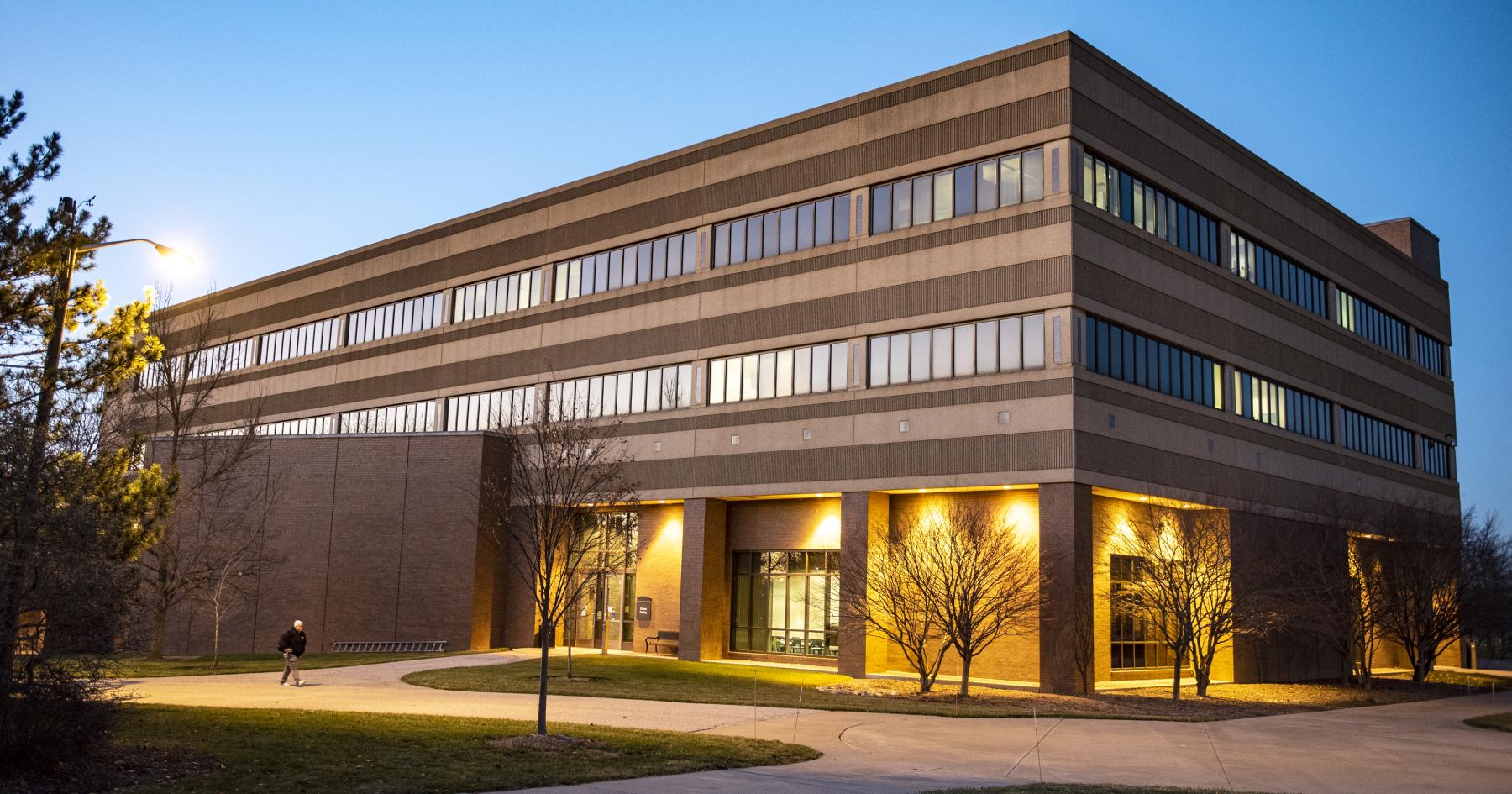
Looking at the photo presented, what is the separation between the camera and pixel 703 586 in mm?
41656

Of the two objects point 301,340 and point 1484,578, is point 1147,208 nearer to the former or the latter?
point 1484,578

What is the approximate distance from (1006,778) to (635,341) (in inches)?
1213

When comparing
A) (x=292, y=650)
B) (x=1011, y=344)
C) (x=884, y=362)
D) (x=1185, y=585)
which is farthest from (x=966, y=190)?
(x=292, y=650)

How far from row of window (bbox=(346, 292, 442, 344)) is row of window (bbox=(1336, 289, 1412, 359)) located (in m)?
38.4

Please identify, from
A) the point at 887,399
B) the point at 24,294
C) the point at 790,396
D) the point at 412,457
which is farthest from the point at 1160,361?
the point at 24,294

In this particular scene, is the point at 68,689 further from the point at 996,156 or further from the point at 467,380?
the point at 467,380

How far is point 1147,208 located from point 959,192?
607cm

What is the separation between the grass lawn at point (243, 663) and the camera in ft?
106

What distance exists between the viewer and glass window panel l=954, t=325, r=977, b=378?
3572 centimetres

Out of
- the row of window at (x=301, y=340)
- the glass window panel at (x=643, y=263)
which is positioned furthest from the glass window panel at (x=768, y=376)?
the row of window at (x=301, y=340)

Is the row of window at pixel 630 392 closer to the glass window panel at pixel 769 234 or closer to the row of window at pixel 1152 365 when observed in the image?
the glass window panel at pixel 769 234

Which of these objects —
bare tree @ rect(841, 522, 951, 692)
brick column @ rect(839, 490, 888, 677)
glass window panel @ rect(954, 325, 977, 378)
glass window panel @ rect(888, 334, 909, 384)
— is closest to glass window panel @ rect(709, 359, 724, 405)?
brick column @ rect(839, 490, 888, 677)

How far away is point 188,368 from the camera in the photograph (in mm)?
38625

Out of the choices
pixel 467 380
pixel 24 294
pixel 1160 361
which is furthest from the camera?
pixel 467 380
